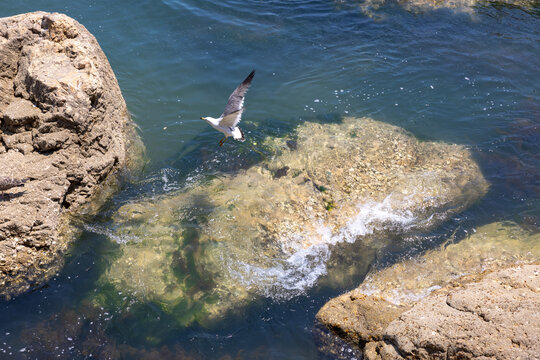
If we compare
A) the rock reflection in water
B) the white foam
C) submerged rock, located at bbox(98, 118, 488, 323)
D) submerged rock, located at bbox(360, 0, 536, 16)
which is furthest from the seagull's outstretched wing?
submerged rock, located at bbox(360, 0, 536, 16)

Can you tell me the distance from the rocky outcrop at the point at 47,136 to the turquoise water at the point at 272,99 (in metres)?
0.44

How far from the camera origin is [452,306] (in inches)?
166

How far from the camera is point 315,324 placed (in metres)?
5.14

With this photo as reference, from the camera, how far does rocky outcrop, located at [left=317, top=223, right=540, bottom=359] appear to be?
3812mm

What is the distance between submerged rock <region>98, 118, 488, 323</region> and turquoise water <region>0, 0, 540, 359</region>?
265mm

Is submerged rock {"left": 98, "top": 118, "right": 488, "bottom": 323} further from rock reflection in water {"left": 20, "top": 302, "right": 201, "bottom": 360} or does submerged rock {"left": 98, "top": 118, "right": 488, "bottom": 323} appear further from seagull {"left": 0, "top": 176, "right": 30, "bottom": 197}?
seagull {"left": 0, "top": 176, "right": 30, "bottom": 197}

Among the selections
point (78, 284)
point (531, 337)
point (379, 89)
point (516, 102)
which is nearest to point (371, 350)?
point (531, 337)

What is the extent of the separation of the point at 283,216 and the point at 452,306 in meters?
2.76

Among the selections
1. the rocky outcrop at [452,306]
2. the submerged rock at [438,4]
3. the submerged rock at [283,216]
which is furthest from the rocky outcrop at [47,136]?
the submerged rock at [438,4]

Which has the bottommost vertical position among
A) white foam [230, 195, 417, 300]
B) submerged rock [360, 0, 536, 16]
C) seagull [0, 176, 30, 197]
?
white foam [230, 195, 417, 300]

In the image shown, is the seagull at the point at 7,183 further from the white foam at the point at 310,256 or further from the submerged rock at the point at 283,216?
the white foam at the point at 310,256

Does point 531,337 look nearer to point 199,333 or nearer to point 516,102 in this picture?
point 199,333

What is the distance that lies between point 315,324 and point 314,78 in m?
6.22

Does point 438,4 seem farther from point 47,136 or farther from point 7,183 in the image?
point 7,183
